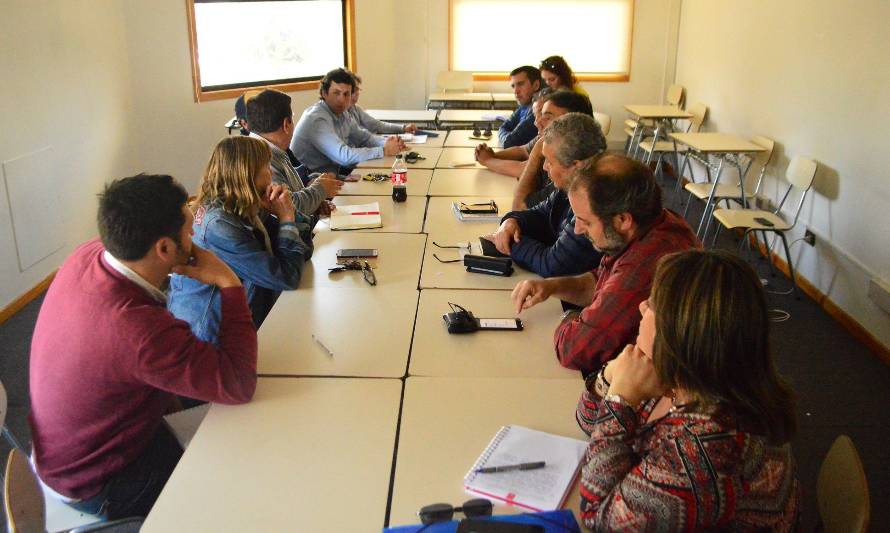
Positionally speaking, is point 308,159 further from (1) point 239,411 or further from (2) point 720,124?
(2) point 720,124

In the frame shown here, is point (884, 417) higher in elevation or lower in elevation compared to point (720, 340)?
lower

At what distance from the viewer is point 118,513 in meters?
1.89

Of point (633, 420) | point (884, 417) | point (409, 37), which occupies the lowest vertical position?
point (884, 417)

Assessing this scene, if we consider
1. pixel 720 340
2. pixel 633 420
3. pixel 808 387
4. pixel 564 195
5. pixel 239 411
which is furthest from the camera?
pixel 808 387

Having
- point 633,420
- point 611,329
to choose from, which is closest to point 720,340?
point 633,420

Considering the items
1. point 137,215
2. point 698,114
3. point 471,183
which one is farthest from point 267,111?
point 698,114

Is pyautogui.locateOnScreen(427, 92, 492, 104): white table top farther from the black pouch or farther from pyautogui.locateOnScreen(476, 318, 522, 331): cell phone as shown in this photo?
pyautogui.locateOnScreen(476, 318, 522, 331): cell phone

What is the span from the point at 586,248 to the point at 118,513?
5.80 ft

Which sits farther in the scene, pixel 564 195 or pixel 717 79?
pixel 717 79

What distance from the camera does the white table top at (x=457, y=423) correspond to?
5.09 feet

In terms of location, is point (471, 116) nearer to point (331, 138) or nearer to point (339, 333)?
point (331, 138)

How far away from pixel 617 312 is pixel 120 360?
4.32ft

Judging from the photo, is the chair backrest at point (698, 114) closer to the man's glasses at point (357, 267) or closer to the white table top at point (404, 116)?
the white table top at point (404, 116)

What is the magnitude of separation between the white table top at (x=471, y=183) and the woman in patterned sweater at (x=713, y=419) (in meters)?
2.48
